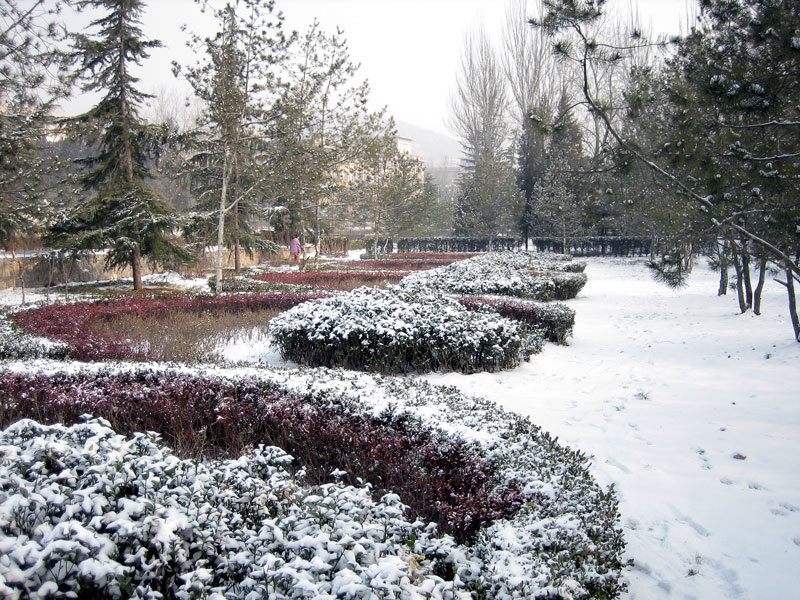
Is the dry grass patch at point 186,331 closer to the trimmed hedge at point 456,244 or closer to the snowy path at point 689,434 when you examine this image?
the snowy path at point 689,434

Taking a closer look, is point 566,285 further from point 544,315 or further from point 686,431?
point 686,431

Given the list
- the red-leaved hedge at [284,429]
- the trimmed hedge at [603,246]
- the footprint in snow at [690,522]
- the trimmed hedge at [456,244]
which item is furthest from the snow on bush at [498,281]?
the trimmed hedge at [456,244]

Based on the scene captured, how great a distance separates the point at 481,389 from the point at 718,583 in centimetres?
294

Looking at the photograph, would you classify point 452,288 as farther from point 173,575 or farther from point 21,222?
point 21,222

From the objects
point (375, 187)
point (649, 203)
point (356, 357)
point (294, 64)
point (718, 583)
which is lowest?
point (718, 583)

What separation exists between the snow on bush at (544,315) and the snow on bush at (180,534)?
217 inches

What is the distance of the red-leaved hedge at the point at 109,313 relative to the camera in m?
5.49

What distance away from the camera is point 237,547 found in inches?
67.7

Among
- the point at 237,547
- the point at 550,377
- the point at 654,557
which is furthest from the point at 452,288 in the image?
the point at 237,547

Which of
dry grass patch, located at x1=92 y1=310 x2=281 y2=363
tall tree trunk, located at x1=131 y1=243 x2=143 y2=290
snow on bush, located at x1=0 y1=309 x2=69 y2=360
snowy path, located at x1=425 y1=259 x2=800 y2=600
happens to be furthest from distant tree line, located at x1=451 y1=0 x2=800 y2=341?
tall tree trunk, located at x1=131 y1=243 x2=143 y2=290

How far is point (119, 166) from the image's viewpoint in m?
13.0

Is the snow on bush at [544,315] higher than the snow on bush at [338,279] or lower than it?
lower

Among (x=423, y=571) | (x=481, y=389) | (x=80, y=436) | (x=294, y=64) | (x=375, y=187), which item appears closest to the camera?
(x=423, y=571)

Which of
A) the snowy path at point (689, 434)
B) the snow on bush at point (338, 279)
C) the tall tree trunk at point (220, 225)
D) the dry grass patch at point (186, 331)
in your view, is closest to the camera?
the snowy path at point (689, 434)
